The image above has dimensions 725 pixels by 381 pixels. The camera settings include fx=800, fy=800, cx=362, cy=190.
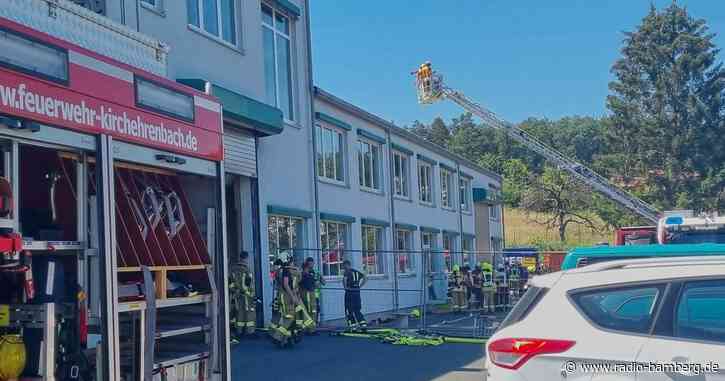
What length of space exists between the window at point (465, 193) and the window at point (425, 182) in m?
4.78

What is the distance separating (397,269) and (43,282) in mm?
20321

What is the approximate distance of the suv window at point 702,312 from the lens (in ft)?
15.6

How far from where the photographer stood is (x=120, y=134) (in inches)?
213

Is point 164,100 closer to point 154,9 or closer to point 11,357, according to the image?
point 11,357

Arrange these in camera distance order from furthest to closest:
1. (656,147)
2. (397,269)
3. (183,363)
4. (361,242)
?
(656,147) → (397,269) → (361,242) → (183,363)

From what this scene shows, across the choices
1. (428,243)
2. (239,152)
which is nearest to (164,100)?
(239,152)

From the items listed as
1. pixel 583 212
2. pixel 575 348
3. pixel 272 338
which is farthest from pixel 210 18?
pixel 583 212

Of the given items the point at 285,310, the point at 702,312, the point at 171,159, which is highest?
the point at 171,159

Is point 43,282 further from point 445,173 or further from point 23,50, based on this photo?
point 445,173

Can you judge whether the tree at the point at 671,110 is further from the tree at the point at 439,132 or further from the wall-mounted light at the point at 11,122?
the tree at the point at 439,132

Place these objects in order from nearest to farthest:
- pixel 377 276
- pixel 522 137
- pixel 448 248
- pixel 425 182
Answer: pixel 377 276 → pixel 425 182 → pixel 448 248 → pixel 522 137

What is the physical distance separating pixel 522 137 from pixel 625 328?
119 ft

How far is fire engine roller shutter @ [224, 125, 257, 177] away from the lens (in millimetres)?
14500

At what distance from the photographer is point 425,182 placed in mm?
30047
